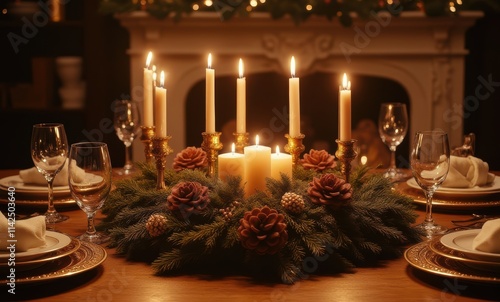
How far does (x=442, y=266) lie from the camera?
128 centimetres

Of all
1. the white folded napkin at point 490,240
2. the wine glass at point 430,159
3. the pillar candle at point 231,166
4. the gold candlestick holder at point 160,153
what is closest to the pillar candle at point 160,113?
the gold candlestick holder at point 160,153

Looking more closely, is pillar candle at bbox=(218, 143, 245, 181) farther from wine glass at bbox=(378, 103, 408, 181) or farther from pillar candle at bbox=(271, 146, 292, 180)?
wine glass at bbox=(378, 103, 408, 181)

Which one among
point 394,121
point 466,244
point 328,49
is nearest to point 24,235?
point 466,244

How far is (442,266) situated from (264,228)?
0.29m

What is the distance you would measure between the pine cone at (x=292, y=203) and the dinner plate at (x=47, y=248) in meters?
0.37

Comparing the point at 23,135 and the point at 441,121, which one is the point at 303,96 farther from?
the point at 23,135

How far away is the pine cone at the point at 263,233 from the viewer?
4.22 feet

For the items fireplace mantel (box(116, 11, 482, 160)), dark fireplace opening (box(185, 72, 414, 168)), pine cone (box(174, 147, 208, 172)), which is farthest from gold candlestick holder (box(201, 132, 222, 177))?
dark fireplace opening (box(185, 72, 414, 168))

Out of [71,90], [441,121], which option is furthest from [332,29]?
[71,90]

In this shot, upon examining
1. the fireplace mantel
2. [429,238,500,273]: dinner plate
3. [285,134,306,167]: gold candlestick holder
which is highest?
the fireplace mantel

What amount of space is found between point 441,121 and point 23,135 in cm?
223

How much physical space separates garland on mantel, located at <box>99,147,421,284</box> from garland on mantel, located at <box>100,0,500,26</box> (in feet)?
8.08

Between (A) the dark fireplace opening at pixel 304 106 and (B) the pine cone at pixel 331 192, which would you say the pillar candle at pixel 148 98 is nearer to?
(B) the pine cone at pixel 331 192

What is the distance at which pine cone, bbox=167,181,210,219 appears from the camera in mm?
1390
